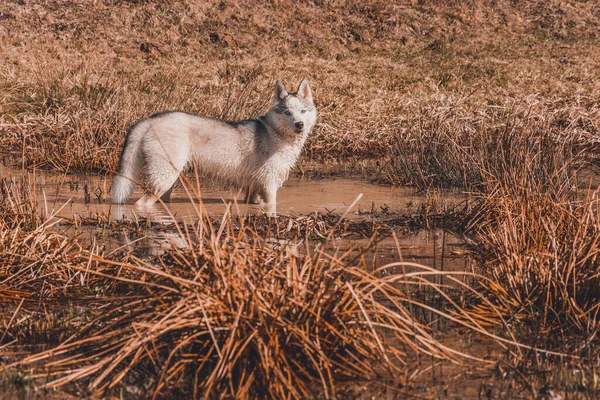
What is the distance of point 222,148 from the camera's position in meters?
9.41

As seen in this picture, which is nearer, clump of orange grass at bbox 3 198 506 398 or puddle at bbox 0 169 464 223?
clump of orange grass at bbox 3 198 506 398

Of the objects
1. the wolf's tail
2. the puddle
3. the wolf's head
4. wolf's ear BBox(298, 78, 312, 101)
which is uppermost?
wolf's ear BBox(298, 78, 312, 101)

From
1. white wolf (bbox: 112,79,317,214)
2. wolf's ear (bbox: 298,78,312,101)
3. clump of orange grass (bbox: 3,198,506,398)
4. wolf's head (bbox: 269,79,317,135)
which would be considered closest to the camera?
clump of orange grass (bbox: 3,198,506,398)

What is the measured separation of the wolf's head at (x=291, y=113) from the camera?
9.38 m

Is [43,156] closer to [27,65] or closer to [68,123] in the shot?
[68,123]

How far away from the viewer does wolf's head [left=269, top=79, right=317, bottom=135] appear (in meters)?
9.38

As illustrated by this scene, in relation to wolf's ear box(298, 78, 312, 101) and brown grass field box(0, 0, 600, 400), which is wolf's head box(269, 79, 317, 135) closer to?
wolf's ear box(298, 78, 312, 101)

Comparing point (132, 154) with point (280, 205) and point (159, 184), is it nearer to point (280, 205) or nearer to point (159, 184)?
point (159, 184)

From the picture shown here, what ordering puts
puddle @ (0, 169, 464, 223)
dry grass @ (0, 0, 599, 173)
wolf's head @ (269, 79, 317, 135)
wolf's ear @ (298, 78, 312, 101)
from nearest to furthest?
puddle @ (0, 169, 464, 223) → wolf's head @ (269, 79, 317, 135) → wolf's ear @ (298, 78, 312, 101) → dry grass @ (0, 0, 599, 173)

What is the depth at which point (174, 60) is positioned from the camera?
25328 millimetres

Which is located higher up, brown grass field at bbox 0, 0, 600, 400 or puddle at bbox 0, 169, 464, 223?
brown grass field at bbox 0, 0, 600, 400

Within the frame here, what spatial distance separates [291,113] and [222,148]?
2.68 ft

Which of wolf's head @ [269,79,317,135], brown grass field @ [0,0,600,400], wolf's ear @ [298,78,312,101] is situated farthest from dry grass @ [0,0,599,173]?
wolf's head @ [269,79,317,135]

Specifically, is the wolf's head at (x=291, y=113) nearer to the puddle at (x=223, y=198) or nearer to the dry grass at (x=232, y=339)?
the puddle at (x=223, y=198)
